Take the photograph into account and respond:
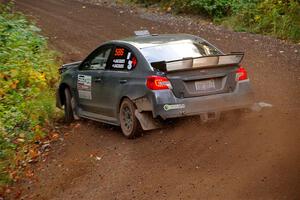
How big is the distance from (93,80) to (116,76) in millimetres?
897

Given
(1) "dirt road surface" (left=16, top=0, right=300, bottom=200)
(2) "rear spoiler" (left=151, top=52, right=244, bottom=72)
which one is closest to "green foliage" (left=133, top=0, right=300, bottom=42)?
(1) "dirt road surface" (left=16, top=0, right=300, bottom=200)

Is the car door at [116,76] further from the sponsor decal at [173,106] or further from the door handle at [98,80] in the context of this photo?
the sponsor decal at [173,106]

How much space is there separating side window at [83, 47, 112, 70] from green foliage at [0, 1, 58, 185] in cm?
161

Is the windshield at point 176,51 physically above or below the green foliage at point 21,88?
above

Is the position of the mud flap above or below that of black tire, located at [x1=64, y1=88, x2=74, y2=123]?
above

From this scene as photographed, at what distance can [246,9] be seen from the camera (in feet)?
73.2

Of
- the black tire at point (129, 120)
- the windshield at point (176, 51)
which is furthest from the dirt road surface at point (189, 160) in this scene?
the windshield at point (176, 51)

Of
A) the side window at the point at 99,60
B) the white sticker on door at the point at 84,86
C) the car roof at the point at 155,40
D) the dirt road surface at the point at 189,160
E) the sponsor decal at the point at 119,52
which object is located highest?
the car roof at the point at 155,40

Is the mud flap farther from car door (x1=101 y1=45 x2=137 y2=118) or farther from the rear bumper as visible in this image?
car door (x1=101 y1=45 x2=137 y2=118)

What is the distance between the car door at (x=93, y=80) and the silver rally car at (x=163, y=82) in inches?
0.8

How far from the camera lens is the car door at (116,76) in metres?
9.85

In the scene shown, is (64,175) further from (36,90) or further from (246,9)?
(246,9)

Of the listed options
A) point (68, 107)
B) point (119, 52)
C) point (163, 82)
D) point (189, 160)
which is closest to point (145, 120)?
point (163, 82)

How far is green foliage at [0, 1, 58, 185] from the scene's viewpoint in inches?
436
